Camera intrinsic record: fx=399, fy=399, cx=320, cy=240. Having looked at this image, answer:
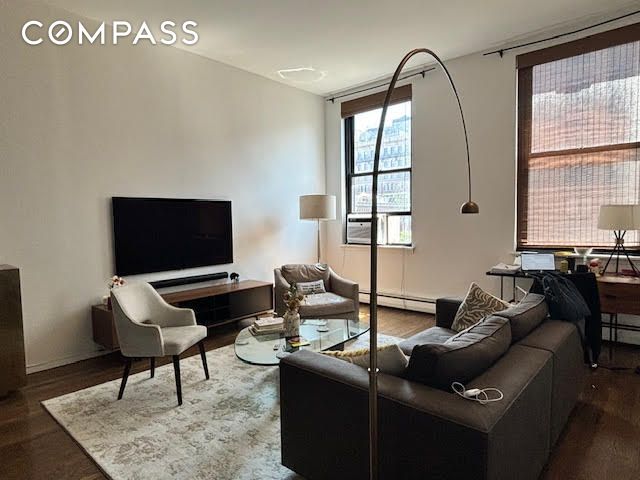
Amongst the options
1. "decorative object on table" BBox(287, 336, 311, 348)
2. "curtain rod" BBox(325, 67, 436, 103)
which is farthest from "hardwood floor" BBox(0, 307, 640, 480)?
"curtain rod" BBox(325, 67, 436, 103)

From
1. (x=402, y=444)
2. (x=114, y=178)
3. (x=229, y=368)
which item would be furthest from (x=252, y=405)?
(x=114, y=178)

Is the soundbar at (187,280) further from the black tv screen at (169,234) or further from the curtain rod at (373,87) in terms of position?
the curtain rod at (373,87)

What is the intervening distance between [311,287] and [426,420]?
9.89 ft

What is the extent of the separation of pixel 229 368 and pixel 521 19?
159 inches

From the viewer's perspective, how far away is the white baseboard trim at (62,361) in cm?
332

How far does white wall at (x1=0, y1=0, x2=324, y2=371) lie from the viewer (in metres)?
3.18

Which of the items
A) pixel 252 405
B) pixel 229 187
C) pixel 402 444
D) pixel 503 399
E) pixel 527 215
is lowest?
pixel 252 405

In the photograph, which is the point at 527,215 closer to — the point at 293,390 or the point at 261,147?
the point at 261,147

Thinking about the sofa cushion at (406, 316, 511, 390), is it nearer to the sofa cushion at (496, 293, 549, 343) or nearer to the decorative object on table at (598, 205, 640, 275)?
the sofa cushion at (496, 293, 549, 343)

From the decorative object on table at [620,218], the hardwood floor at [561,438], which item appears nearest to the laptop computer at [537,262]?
the decorative object on table at [620,218]

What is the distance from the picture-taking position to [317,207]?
4.81 metres

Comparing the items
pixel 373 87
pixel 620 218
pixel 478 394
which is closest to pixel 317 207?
pixel 373 87

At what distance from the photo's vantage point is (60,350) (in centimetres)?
345

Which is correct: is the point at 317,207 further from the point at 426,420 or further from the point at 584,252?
the point at 426,420
